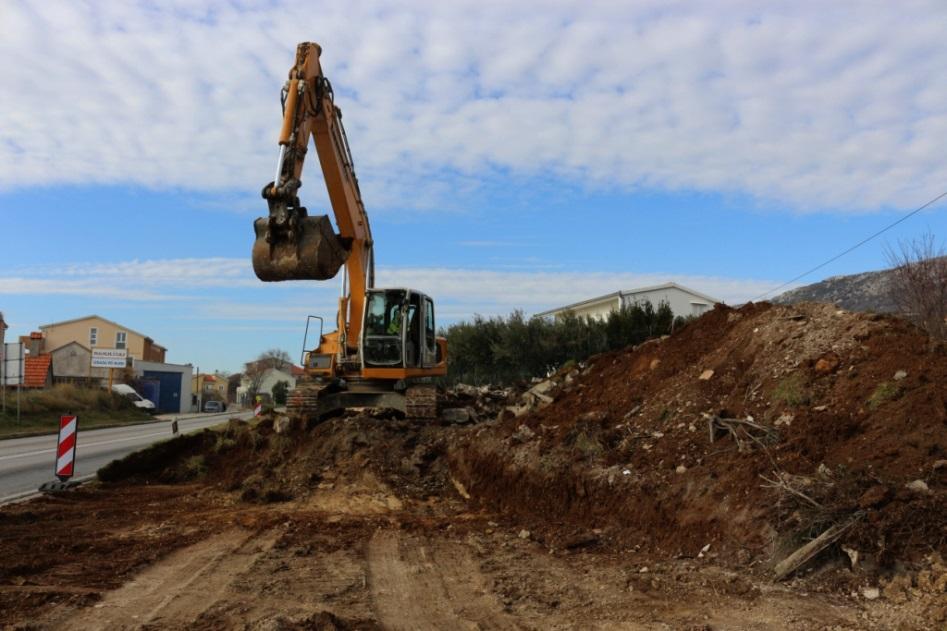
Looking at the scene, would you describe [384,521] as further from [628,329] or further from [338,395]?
[628,329]

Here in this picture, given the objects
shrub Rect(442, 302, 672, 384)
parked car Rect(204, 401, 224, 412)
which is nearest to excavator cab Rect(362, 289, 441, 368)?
shrub Rect(442, 302, 672, 384)

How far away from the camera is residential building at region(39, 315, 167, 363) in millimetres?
70062

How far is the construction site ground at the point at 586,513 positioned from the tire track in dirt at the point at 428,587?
3 centimetres

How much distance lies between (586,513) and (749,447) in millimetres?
1844

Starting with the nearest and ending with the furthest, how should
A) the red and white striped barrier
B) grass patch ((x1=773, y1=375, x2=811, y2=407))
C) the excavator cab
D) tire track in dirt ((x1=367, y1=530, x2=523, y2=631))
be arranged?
tire track in dirt ((x1=367, y1=530, x2=523, y2=631))
grass patch ((x1=773, y1=375, x2=811, y2=407))
the red and white striped barrier
the excavator cab

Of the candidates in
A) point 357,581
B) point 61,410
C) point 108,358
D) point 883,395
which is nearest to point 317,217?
point 357,581

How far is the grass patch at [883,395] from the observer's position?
749cm

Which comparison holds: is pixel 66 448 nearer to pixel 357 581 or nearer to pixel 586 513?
pixel 357 581

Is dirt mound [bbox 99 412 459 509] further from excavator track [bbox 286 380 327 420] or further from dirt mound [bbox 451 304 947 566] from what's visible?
dirt mound [bbox 451 304 947 566]

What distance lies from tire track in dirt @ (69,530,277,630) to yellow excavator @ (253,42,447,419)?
208 inches

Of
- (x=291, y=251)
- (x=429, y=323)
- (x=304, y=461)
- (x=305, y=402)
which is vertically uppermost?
(x=291, y=251)

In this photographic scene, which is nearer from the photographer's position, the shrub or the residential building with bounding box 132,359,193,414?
the shrub

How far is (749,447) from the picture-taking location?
7668mm

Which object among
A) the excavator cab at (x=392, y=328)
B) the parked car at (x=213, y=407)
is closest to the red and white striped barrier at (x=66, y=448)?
the excavator cab at (x=392, y=328)
